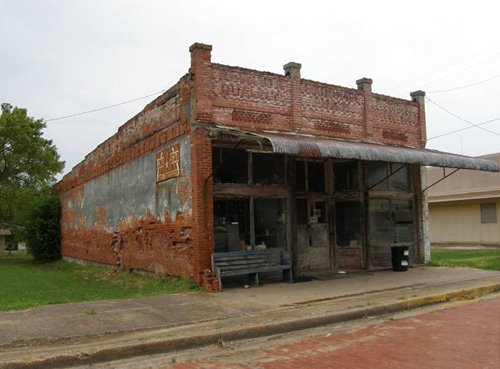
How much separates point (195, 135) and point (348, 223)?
693cm

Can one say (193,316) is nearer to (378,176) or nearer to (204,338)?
(204,338)

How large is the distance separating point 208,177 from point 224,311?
13.7 ft

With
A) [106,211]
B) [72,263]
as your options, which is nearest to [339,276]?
[106,211]

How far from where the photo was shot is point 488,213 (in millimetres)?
31078

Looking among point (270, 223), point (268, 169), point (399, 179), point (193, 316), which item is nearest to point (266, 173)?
point (268, 169)

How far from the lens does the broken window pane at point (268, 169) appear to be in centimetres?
1469

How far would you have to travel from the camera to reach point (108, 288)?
49.0 ft

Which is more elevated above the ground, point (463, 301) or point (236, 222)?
point (236, 222)

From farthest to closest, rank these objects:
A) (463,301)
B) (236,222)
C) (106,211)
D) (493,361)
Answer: (106,211), (236,222), (463,301), (493,361)

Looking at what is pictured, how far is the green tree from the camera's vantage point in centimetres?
3541

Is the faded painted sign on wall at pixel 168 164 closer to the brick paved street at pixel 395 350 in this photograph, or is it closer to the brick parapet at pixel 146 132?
the brick parapet at pixel 146 132

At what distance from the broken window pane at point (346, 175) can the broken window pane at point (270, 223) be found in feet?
9.89

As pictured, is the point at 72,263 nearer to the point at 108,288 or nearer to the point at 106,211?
the point at 106,211

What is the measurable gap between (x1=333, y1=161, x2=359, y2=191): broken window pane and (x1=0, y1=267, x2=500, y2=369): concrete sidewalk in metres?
4.13
